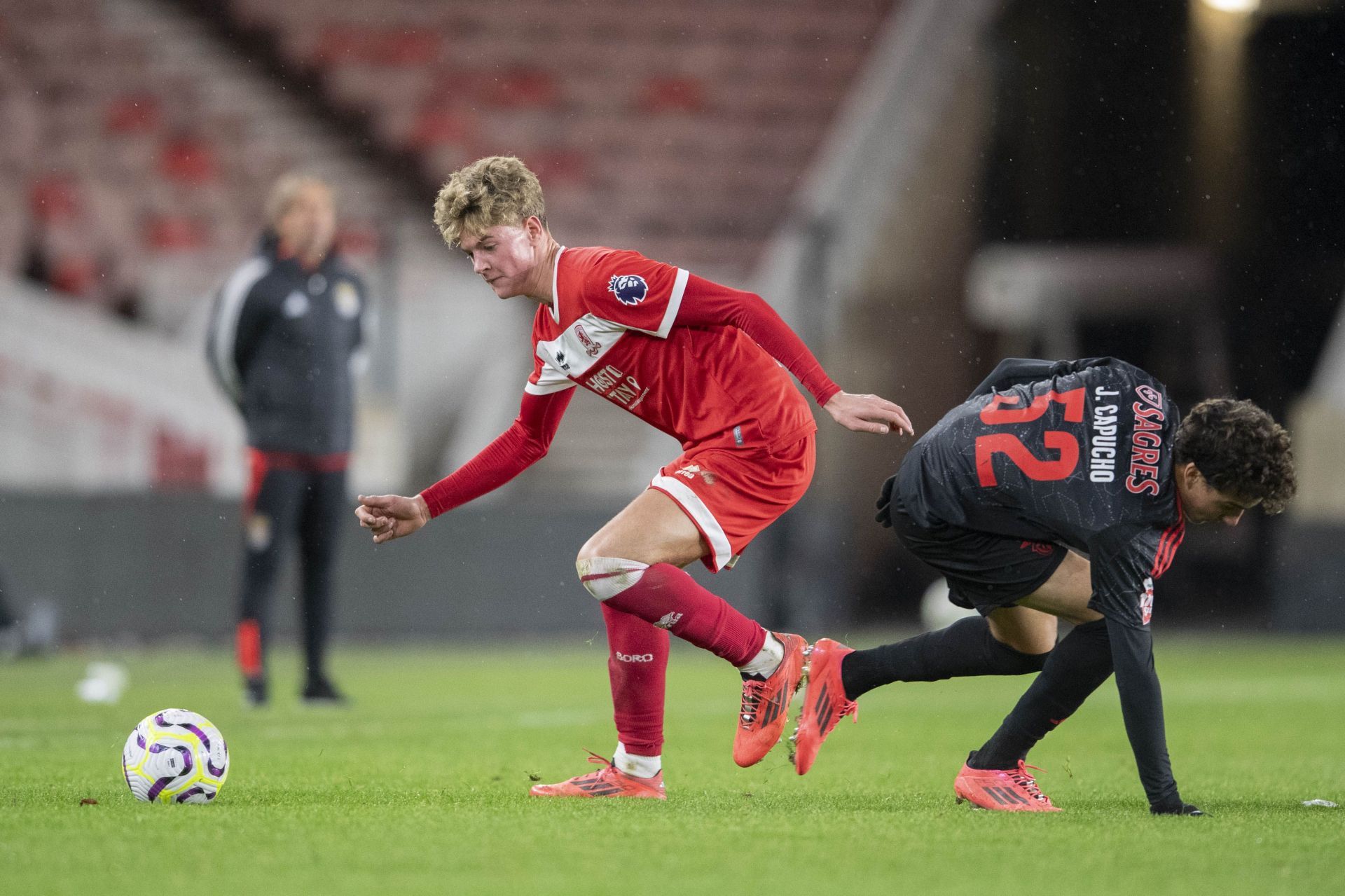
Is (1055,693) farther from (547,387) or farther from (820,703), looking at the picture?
(547,387)

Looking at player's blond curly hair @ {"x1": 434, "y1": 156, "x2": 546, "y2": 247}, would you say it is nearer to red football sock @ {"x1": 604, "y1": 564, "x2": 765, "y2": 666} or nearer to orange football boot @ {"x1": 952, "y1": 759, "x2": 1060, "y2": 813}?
red football sock @ {"x1": 604, "y1": 564, "x2": 765, "y2": 666}

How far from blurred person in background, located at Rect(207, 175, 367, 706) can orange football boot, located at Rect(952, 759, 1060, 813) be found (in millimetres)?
3287

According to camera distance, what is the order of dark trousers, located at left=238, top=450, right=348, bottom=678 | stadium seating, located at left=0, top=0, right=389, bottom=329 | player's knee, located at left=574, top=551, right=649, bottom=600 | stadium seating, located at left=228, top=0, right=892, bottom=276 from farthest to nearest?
1. stadium seating, located at left=228, top=0, right=892, bottom=276
2. stadium seating, located at left=0, top=0, right=389, bottom=329
3. dark trousers, located at left=238, top=450, right=348, bottom=678
4. player's knee, located at left=574, top=551, right=649, bottom=600

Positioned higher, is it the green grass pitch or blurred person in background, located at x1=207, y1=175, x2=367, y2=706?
blurred person in background, located at x1=207, y1=175, x2=367, y2=706

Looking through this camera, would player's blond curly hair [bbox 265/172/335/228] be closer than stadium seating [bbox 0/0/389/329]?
Yes

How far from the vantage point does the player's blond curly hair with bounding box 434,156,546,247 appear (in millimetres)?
3562

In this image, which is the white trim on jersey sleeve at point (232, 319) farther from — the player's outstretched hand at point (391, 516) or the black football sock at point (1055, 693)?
the black football sock at point (1055, 693)

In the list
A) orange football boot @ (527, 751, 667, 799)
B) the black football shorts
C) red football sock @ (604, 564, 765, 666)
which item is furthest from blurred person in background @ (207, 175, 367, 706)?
the black football shorts

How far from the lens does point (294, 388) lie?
6.37m

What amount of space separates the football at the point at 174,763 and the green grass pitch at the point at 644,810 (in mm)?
69

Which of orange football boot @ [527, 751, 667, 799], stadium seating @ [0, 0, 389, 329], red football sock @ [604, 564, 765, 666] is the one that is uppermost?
stadium seating @ [0, 0, 389, 329]

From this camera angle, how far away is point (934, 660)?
380 cm

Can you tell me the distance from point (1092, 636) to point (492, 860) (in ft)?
5.03

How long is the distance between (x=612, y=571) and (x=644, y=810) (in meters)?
0.52
